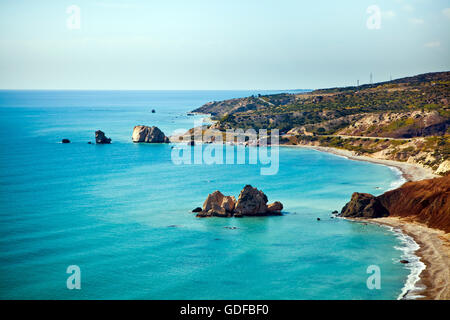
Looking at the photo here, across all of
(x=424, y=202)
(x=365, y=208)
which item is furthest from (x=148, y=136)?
(x=424, y=202)

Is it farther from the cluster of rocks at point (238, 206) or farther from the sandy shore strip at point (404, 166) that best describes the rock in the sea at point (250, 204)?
the sandy shore strip at point (404, 166)

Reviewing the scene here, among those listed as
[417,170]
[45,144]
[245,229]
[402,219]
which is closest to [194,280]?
[245,229]

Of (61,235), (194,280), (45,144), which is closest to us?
(194,280)

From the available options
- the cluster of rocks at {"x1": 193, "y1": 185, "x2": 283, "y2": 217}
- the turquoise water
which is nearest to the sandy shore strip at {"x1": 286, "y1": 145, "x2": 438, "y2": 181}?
the turquoise water

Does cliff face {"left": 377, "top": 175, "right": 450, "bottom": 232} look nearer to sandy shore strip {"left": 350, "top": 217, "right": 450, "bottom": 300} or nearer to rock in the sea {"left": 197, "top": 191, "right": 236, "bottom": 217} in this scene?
sandy shore strip {"left": 350, "top": 217, "right": 450, "bottom": 300}

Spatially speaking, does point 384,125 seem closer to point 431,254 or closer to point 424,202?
point 424,202

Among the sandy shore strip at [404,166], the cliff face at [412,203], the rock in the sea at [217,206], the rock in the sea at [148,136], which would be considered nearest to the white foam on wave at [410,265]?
the cliff face at [412,203]

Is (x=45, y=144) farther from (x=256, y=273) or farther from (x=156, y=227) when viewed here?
(x=256, y=273)
